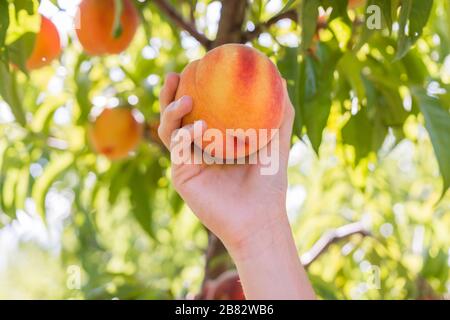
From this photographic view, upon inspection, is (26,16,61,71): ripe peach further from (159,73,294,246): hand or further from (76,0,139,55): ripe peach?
(159,73,294,246): hand

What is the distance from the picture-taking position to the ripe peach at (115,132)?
1565mm

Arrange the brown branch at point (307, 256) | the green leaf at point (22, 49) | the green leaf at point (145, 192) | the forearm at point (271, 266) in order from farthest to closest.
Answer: the green leaf at point (145, 192)
the brown branch at point (307, 256)
the green leaf at point (22, 49)
the forearm at point (271, 266)

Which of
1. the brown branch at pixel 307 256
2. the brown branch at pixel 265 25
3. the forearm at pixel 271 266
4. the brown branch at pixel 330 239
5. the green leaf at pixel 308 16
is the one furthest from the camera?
the brown branch at pixel 330 239

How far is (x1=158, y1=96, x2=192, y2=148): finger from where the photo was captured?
2.92 feet

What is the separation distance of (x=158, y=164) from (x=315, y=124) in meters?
0.65

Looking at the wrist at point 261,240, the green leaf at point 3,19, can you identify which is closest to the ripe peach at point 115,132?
the green leaf at point 3,19

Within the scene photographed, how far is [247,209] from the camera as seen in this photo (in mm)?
890

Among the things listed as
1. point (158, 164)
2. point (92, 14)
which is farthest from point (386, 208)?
point (92, 14)

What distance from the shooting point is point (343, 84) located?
4.48 feet

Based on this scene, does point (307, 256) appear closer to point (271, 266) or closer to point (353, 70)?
point (353, 70)

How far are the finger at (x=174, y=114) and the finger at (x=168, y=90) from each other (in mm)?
54

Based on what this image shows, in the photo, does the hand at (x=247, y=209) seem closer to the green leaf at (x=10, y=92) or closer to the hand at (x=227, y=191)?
the hand at (x=227, y=191)
